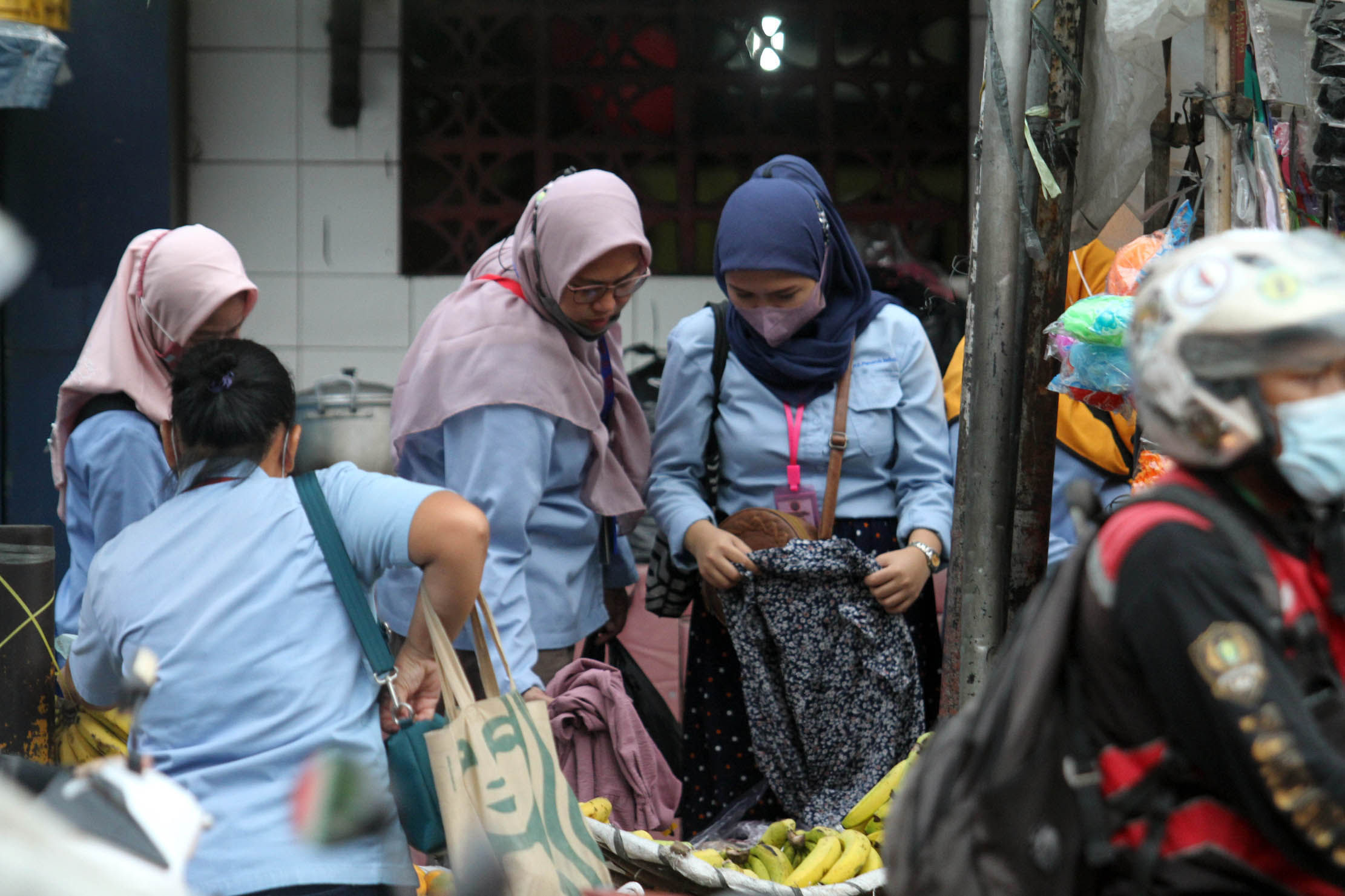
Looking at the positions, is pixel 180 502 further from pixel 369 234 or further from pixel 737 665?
pixel 369 234

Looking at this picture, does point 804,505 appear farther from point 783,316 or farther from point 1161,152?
point 1161,152

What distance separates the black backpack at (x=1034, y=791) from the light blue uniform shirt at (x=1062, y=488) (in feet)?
5.44

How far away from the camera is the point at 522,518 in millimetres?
2762

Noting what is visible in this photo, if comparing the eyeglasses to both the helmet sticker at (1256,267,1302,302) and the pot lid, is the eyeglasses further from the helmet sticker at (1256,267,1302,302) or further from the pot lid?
the pot lid

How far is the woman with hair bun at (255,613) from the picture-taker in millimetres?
2043

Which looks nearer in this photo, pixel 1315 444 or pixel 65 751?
pixel 1315 444

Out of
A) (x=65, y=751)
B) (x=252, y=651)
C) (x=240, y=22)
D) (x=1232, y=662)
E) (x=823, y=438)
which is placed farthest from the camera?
(x=240, y=22)

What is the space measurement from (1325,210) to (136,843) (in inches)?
78.5

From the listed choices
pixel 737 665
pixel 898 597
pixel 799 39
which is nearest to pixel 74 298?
pixel 799 39

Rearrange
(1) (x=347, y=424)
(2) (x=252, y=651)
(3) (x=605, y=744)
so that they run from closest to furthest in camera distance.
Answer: (2) (x=252, y=651), (3) (x=605, y=744), (1) (x=347, y=424)

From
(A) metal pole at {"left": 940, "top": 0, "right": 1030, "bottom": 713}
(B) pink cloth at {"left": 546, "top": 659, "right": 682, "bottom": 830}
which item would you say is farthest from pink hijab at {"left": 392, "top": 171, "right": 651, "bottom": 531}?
(A) metal pole at {"left": 940, "top": 0, "right": 1030, "bottom": 713}

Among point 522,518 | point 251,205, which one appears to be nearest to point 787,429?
point 522,518

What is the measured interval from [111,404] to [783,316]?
139 centimetres

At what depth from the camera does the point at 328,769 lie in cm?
205
